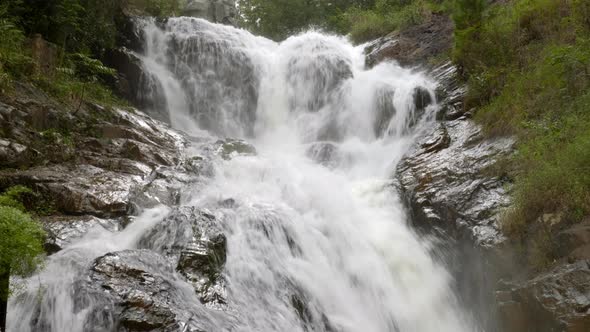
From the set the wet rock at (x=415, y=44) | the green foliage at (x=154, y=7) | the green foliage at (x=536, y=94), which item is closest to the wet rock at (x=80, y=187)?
the green foliage at (x=536, y=94)

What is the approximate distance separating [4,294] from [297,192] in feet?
18.6

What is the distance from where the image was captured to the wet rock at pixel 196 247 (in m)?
5.58

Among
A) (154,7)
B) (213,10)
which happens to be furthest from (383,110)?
(213,10)

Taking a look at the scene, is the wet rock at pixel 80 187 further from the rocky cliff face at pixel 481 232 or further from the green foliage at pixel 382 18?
the green foliage at pixel 382 18

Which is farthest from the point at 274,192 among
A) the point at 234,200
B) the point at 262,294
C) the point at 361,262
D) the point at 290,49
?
the point at 290,49

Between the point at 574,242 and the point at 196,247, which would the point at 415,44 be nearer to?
the point at 574,242

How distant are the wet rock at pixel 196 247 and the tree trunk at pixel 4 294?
1857mm

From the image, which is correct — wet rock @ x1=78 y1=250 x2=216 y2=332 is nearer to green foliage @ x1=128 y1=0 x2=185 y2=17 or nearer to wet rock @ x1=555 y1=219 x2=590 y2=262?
wet rock @ x1=555 y1=219 x2=590 y2=262

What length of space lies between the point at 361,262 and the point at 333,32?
14.6 metres

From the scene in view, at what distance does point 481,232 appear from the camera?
6.87 m

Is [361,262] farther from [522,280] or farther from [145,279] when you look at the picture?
→ [145,279]

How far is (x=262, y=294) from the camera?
19.4 ft

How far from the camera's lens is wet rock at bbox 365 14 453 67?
13.7 meters

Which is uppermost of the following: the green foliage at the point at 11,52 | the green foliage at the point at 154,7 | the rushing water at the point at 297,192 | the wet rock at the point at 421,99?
the green foliage at the point at 154,7
